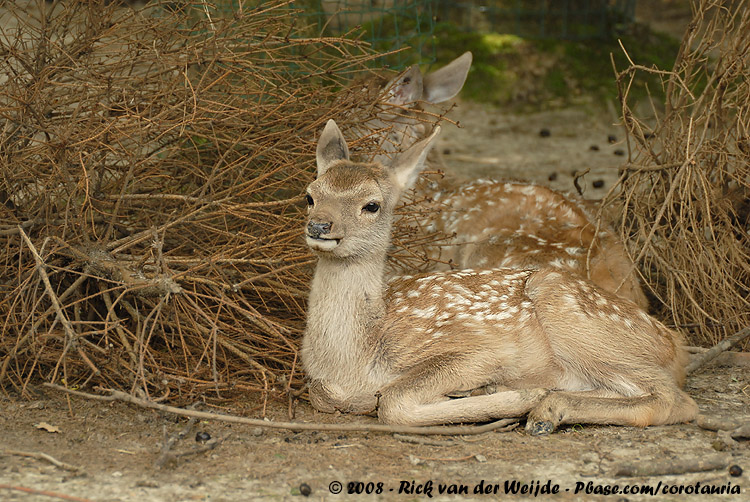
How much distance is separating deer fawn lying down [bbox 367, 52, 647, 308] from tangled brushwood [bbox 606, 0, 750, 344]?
0.74 feet

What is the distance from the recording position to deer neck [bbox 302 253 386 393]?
4.18 metres

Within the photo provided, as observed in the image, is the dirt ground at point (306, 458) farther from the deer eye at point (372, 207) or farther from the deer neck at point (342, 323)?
the deer eye at point (372, 207)

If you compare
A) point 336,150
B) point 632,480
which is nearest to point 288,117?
point 336,150

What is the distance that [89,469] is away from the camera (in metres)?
3.44

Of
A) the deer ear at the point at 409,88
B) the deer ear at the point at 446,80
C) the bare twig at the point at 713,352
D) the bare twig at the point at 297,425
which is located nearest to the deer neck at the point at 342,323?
the bare twig at the point at 297,425

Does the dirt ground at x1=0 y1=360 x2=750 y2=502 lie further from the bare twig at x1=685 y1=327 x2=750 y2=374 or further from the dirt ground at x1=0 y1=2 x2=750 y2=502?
the bare twig at x1=685 y1=327 x2=750 y2=374

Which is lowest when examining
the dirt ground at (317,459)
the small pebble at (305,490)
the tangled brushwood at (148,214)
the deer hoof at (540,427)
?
the deer hoof at (540,427)

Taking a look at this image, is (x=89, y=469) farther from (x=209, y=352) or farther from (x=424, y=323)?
(x=424, y=323)

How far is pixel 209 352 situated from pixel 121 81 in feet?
4.93

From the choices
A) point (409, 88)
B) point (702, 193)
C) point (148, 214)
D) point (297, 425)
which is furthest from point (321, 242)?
point (409, 88)

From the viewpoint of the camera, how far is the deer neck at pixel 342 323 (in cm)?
418

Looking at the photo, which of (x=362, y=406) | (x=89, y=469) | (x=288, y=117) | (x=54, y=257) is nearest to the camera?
(x=89, y=469)

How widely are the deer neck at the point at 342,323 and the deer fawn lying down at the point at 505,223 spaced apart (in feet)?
3.50

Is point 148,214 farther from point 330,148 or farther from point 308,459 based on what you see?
point 308,459
